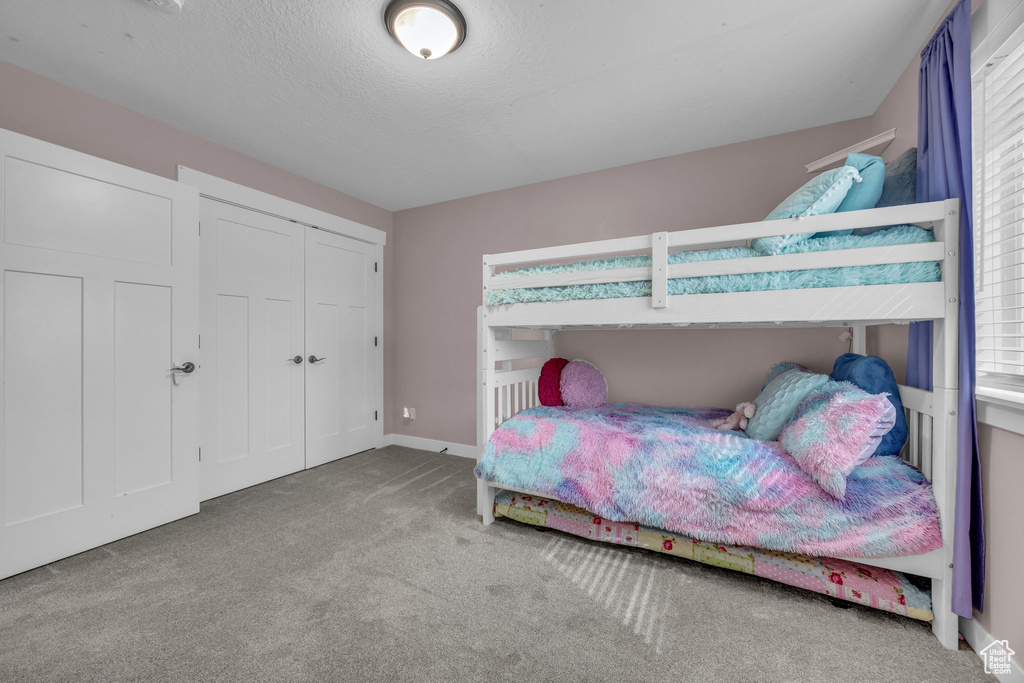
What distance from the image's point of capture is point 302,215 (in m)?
3.11

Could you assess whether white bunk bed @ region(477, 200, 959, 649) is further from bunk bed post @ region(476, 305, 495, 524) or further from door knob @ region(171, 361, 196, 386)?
door knob @ region(171, 361, 196, 386)

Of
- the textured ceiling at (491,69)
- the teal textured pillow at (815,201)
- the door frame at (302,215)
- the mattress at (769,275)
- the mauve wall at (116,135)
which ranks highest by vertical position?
the textured ceiling at (491,69)

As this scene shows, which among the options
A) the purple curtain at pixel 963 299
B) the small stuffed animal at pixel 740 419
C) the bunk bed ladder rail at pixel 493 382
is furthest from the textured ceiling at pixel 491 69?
the small stuffed animal at pixel 740 419

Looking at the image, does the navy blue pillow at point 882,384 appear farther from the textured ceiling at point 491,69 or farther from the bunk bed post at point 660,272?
the textured ceiling at point 491,69

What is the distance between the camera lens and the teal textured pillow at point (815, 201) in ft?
5.01

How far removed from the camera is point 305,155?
276 cm

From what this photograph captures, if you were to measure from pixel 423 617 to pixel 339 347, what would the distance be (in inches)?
97.7

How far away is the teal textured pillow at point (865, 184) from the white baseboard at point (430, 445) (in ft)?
9.18

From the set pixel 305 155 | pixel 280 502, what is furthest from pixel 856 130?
pixel 280 502

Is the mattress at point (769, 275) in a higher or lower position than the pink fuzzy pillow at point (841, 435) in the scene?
higher

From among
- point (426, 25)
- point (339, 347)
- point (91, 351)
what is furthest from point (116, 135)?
point (426, 25)

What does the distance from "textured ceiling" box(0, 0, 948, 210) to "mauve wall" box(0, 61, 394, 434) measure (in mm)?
72

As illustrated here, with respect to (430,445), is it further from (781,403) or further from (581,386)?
(781,403)

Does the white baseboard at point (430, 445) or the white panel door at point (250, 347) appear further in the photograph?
the white baseboard at point (430, 445)
